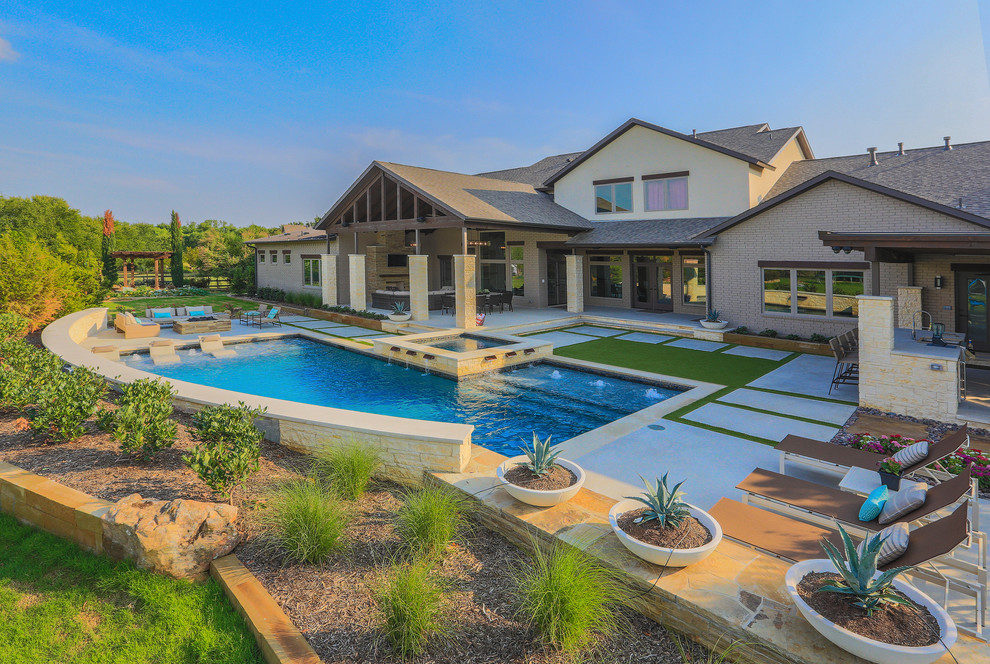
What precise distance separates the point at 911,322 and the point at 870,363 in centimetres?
519

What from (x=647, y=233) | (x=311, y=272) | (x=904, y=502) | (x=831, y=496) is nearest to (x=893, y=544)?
(x=904, y=502)

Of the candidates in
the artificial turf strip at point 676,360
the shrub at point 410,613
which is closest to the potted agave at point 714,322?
the artificial turf strip at point 676,360

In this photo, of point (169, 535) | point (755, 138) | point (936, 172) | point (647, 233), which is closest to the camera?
point (169, 535)

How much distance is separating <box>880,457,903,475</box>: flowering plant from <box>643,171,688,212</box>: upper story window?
1657 centimetres

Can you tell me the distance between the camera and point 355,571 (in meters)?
4.27

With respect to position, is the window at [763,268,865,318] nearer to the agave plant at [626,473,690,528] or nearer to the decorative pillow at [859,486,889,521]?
the decorative pillow at [859,486,889,521]

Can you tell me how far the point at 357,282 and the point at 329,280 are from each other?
2713mm

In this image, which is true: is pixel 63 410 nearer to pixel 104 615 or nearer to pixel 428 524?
pixel 104 615

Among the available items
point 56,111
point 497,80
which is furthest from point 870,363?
point 56,111

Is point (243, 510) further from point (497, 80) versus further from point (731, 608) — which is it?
point (497, 80)

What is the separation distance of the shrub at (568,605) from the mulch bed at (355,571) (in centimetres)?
9

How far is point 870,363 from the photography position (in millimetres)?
9273

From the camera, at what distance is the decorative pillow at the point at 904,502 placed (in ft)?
14.5

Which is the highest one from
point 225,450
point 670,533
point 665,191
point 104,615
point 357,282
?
point 665,191
